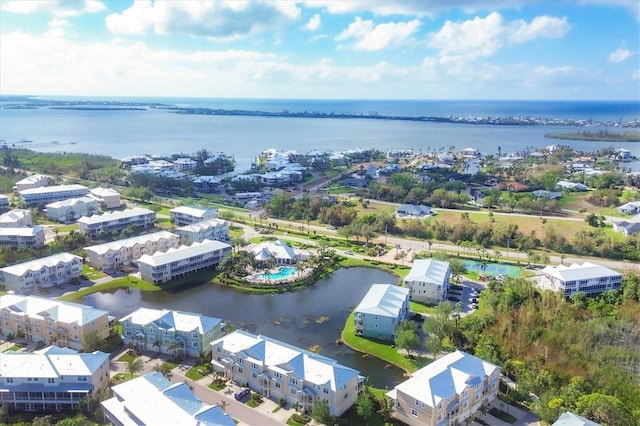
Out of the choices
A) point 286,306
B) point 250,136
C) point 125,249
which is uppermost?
point 250,136

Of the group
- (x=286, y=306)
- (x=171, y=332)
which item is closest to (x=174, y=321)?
(x=171, y=332)

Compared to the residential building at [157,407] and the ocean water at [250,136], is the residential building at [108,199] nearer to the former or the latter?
the ocean water at [250,136]

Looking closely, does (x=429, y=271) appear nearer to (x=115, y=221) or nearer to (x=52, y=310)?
(x=52, y=310)

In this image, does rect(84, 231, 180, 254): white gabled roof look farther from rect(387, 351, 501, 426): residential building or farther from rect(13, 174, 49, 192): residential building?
rect(13, 174, 49, 192): residential building

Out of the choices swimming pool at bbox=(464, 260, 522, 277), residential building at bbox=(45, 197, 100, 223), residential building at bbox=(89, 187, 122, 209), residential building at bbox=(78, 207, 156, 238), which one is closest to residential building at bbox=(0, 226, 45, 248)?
residential building at bbox=(78, 207, 156, 238)

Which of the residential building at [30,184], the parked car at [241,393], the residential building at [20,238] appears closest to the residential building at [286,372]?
the parked car at [241,393]

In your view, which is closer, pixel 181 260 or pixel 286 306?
pixel 286 306
